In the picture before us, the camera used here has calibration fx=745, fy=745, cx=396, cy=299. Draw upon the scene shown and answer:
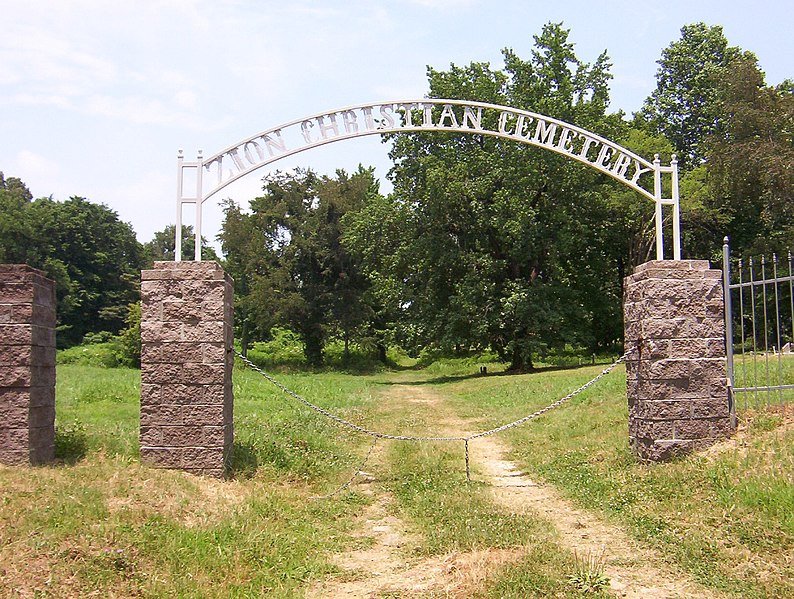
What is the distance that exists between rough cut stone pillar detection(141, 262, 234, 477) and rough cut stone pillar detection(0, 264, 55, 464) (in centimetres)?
108

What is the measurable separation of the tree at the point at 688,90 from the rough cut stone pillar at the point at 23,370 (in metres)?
39.8

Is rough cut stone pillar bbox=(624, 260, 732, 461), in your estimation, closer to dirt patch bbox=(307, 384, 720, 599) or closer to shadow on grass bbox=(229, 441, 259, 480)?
dirt patch bbox=(307, 384, 720, 599)

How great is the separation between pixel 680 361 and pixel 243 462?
5.39 metres

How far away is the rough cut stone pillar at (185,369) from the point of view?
8.47m

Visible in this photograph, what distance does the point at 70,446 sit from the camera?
857 centimetres

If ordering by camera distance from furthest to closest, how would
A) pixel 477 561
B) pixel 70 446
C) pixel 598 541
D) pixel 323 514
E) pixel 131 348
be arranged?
1. pixel 131 348
2. pixel 70 446
3. pixel 323 514
4. pixel 598 541
5. pixel 477 561

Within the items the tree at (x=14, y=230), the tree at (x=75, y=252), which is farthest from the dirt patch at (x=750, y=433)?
the tree at (x=14, y=230)

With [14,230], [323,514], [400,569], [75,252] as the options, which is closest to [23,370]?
[323,514]

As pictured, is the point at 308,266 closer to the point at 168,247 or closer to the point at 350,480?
the point at 350,480

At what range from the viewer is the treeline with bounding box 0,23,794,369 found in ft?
98.3

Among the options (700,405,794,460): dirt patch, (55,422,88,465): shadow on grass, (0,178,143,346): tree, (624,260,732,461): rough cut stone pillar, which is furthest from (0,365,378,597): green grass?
(0,178,143,346): tree

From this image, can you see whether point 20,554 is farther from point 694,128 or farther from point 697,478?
point 694,128

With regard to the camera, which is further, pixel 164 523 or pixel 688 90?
pixel 688 90

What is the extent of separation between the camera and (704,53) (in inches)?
1687
